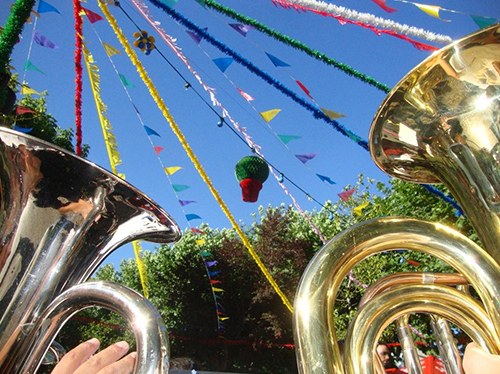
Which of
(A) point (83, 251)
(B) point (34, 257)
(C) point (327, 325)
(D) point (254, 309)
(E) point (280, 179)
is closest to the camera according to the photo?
(C) point (327, 325)

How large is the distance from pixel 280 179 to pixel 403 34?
95.9 inches

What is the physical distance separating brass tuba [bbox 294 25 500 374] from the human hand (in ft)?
1.45

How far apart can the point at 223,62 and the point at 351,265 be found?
2977mm

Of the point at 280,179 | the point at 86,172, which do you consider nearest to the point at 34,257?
the point at 86,172

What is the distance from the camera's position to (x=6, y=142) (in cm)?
135

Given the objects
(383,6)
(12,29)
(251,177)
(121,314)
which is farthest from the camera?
(251,177)

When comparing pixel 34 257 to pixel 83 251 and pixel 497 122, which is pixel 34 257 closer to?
pixel 83 251

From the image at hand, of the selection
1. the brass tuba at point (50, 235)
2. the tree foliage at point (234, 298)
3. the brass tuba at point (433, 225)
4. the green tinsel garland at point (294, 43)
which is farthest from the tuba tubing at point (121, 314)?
the tree foliage at point (234, 298)

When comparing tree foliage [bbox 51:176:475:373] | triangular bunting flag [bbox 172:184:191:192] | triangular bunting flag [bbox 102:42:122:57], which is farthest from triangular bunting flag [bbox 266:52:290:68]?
tree foliage [bbox 51:176:475:373]

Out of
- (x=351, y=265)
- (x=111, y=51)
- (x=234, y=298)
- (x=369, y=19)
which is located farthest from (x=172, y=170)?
(x=234, y=298)

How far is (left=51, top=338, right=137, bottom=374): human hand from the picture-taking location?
0.91 metres

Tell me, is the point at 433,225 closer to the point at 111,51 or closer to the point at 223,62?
the point at 223,62

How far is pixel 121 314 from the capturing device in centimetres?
105

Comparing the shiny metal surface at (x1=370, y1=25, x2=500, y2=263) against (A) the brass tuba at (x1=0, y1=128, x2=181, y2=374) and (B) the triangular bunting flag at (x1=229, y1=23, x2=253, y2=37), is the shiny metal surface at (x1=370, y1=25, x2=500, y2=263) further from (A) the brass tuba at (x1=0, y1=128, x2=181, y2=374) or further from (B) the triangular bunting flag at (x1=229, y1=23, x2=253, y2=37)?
(B) the triangular bunting flag at (x1=229, y1=23, x2=253, y2=37)
